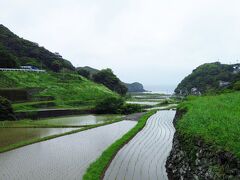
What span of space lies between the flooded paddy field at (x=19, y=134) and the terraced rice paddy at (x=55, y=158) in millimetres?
2156

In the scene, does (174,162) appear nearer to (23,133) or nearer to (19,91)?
(23,133)

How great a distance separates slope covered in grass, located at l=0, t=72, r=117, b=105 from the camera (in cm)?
4572

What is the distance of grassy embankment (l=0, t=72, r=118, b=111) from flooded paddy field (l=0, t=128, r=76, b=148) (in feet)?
42.3

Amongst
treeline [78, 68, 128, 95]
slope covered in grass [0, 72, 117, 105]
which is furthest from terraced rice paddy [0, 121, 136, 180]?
treeline [78, 68, 128, 95]

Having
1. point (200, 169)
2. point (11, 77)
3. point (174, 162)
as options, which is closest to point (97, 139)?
point (174, 162)

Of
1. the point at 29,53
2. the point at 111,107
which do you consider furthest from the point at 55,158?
the point at 29,53

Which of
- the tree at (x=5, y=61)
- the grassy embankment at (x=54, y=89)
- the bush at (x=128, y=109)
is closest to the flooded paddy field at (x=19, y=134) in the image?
the grassy embankment at (x=54, y=89)

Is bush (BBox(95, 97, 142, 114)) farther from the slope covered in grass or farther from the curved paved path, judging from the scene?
the curved paved path

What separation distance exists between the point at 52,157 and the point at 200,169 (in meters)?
8.06

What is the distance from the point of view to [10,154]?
14375 mm

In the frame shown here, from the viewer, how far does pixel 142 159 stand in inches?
511

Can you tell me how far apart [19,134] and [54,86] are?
3037cm

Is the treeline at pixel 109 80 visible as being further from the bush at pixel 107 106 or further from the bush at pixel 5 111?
the bush at pixel 5 111

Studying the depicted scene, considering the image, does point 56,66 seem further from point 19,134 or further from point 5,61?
point 19,134
